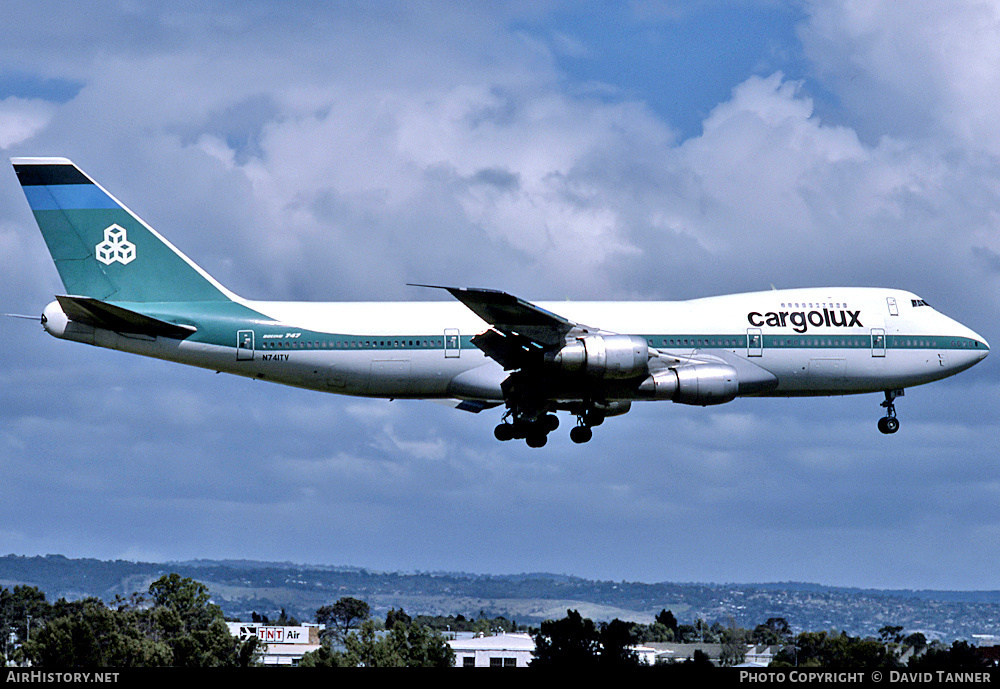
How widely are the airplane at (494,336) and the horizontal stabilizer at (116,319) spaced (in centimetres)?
7

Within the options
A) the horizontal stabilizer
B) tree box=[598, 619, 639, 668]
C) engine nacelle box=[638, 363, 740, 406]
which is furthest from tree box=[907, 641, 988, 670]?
the horizontal stabilizer

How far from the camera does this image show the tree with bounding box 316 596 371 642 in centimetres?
13250

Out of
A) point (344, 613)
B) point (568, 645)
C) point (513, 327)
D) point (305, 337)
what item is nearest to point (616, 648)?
point (568, 645)

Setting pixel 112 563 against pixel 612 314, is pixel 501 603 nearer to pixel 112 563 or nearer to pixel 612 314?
pixel 112 563

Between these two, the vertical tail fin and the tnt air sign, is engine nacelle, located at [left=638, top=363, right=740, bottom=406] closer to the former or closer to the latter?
the vertical tail fin

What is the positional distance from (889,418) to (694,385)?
37.6 ft

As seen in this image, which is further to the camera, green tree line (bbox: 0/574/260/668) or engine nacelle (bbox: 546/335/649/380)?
green tree line (bbox: 0/574/260/668)

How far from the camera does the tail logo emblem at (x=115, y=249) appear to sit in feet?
164

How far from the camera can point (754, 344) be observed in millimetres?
48531

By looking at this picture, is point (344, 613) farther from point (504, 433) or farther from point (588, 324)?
point (588, 324)

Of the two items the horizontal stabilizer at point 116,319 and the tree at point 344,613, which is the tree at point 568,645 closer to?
the horizontal stabilizer at point 116,319

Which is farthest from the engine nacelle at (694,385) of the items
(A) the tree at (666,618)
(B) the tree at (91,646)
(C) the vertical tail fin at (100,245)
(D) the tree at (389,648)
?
(A) the tree at (666,618)

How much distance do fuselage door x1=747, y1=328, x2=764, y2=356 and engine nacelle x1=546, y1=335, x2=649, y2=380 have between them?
5870mm

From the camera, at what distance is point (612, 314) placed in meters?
48.4
